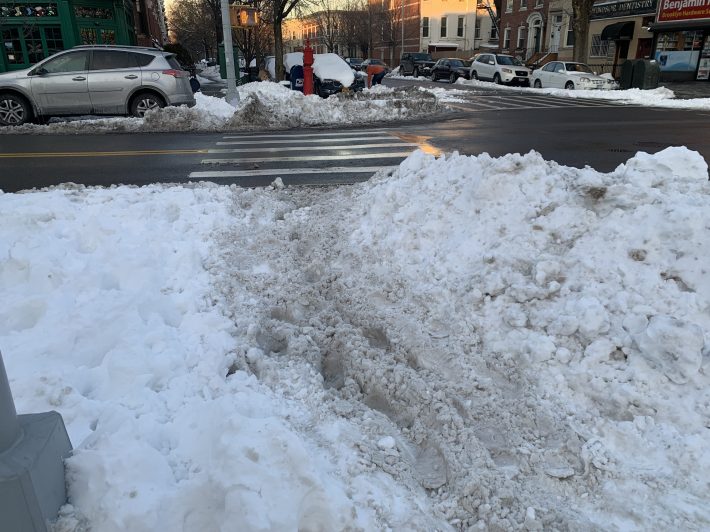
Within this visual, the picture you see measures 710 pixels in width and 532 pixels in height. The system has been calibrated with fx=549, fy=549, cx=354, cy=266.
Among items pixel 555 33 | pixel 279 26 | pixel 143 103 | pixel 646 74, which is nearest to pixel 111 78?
pixel 143 103

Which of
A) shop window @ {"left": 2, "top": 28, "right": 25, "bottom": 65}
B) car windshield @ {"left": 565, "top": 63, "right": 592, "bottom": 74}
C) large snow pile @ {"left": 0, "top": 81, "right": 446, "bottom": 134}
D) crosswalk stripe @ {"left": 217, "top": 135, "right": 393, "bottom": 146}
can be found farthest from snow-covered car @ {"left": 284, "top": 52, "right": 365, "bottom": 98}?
car windshield @ {"left": 565, "top": 63, "right": 592, "bottom": 74}

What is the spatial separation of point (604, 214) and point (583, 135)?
9844 millimetres

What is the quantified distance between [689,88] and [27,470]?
33917 millimetres

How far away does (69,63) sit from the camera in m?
14.5

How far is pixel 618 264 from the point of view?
3887 mm

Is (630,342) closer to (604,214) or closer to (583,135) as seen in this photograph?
(604,214)

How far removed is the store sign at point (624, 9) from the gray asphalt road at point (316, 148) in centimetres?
2155

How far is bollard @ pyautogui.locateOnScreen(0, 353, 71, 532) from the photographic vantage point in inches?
76.3

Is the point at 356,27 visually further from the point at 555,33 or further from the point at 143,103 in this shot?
the point at 143,103

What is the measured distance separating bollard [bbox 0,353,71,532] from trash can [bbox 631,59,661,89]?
101 feet

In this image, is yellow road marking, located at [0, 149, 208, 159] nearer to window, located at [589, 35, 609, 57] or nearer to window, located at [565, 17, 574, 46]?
window, located at [589, 35, 609, 57]

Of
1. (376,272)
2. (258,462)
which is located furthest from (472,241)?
(258,462)

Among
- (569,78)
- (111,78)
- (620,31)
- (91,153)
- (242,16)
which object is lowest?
(91,153)

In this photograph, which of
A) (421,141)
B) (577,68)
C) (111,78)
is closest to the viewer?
(421,141)
